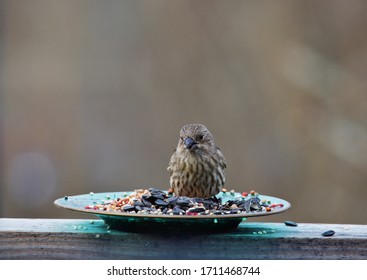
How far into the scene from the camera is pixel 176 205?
8.68ft

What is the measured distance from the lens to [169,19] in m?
5.59

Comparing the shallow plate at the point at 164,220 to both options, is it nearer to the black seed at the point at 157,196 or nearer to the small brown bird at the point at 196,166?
the black seed at the point at 157,196

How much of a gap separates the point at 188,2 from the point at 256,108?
0.94m

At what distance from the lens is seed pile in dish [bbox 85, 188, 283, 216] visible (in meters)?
2.52

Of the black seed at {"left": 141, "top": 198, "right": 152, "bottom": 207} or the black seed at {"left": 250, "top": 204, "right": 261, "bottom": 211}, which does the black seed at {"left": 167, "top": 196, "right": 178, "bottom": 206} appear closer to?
the black seed at {"left": 141, "top": 198, "right": 152, "bottom": 207}

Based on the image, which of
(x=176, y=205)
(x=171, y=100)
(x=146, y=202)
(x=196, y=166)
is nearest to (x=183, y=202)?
(x=176, y=205)

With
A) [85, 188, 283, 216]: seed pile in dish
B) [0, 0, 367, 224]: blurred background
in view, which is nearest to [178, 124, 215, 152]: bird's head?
[85, 188, 283, 216]: seed pile in dish

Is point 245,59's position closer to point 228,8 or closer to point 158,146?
point 228,8

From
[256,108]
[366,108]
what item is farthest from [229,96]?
[366,108]

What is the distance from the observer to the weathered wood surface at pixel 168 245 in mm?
2430

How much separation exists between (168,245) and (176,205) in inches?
9.3

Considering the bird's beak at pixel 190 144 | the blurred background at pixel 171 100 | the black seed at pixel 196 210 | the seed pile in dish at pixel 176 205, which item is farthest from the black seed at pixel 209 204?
the blurred background at pixel 171 100

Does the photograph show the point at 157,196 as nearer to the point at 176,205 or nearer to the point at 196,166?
the point at 176,205

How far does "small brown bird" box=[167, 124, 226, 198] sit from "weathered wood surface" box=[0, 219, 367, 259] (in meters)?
0.64
